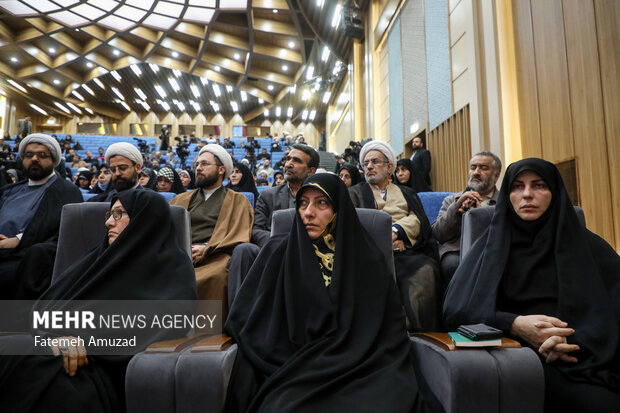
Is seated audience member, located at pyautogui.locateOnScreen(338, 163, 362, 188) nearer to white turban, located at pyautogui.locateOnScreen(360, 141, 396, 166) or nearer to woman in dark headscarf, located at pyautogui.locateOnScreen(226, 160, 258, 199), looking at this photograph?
woman in dark headscarf, located at pyautogui.locateOnScreen(226, 160, 258, 199)

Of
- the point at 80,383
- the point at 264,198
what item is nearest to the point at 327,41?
the point at 264,198

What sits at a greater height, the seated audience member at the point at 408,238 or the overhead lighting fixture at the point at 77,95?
the overhead lighting fixture at the point at 77,95

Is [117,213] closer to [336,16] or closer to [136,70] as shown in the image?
[336,16]

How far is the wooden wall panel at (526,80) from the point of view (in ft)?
12.0

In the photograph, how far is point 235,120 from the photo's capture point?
21.4m

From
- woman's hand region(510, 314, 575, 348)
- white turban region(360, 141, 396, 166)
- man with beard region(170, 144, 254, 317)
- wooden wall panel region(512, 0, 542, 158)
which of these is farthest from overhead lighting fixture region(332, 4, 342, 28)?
woman's hand region(510, 314, 575, 348)

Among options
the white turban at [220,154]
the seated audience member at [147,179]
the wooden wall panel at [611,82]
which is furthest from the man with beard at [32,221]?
the wooden wall panel at [611,82]

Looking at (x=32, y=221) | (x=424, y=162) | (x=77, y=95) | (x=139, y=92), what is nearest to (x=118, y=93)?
(x=139, y=92)

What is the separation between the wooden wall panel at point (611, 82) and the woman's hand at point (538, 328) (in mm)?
2067

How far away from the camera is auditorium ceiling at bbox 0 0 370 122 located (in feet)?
38.9

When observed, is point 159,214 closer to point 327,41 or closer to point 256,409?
point 256,409

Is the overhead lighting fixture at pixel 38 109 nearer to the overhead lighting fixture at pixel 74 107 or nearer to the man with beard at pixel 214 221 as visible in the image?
the overhead lighting fixture at pixel 74 107

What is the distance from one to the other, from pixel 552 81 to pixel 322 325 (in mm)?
3439

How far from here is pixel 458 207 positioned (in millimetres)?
2170
